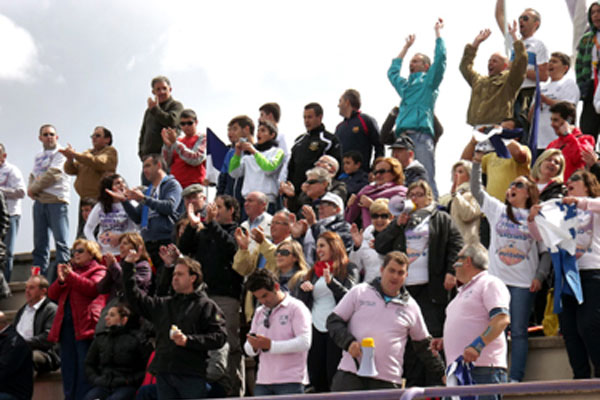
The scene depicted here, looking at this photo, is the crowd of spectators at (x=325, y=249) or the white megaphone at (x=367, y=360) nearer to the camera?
the white megaphone at (x=367, y=360)

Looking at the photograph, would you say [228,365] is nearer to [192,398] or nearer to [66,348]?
[192,398]

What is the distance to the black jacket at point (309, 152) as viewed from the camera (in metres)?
10.5

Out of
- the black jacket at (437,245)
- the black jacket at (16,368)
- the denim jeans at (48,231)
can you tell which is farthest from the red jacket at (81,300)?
the black jacket at (437,245)

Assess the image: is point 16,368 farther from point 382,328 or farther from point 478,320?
point 478,320

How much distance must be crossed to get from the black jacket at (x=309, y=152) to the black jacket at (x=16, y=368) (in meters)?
3.18

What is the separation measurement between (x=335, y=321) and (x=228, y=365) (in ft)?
5.39

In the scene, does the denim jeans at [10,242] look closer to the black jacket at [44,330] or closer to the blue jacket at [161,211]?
the black jacket at [44,330]

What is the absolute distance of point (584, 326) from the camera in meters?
7.56

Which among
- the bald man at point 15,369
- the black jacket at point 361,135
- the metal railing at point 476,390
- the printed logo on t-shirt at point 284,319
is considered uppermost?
the black jacket at point 361,135

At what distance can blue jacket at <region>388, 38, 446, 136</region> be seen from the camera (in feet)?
36.0

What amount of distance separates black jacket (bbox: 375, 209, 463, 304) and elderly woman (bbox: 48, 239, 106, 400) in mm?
2855

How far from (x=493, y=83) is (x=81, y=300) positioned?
5.04 m

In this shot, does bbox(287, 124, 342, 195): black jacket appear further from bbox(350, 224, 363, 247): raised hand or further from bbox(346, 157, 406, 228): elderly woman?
bbox(350, 224, 363, 247): raised hand

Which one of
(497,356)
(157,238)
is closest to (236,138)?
(157,238)
